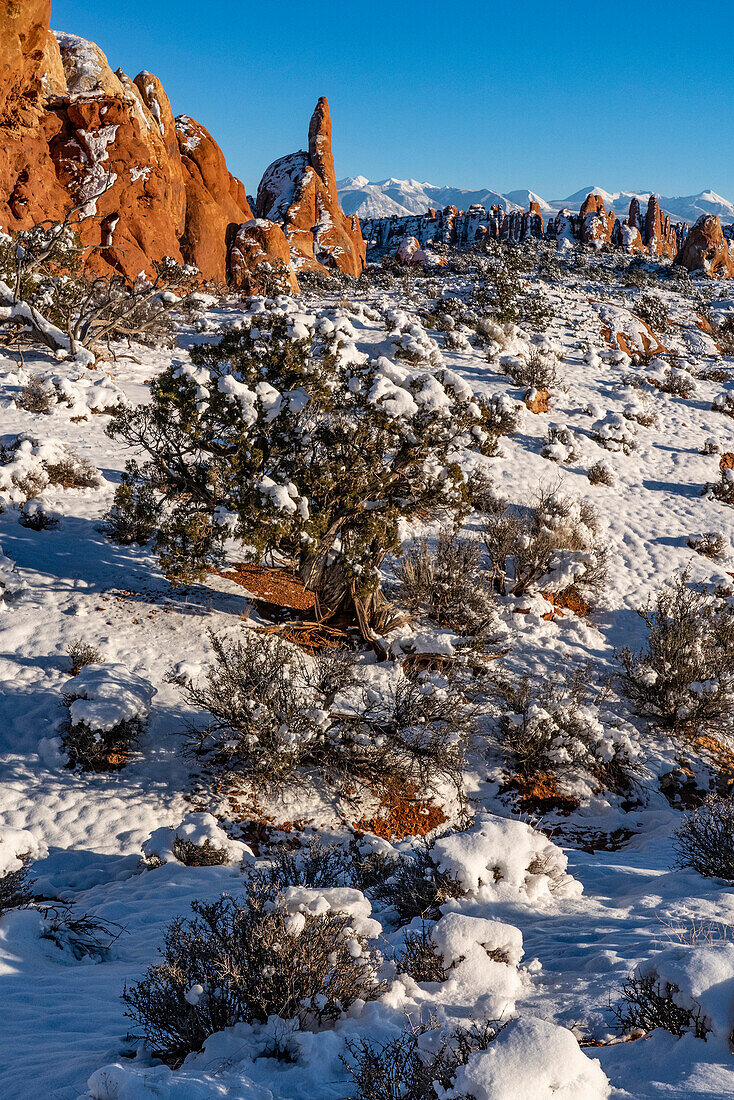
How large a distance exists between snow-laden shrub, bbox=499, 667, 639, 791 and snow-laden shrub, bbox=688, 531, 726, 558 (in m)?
6.03

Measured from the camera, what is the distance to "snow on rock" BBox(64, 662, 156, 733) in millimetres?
5242

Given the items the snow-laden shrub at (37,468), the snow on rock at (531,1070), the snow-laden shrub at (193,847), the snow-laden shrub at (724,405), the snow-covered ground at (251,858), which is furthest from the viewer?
the snow-laden shrub at (724,405)

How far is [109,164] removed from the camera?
71.4 feet

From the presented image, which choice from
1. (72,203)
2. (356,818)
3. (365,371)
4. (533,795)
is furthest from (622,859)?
(72,203)

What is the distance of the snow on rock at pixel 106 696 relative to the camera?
17.2ft

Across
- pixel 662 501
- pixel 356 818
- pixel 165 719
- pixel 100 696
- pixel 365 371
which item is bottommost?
pixel 356 818

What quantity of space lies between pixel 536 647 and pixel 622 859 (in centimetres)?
347

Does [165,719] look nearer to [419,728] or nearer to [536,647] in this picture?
[419,728]

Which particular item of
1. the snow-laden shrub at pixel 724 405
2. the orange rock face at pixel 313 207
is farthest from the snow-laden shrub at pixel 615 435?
the orange rock face at pixel 313 207

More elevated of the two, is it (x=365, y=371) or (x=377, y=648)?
(x=365, y=371)

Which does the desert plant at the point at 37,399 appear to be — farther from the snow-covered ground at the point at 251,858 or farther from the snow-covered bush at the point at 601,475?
the snow-covered bush at the point at 601,475

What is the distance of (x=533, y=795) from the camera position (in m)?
5.87

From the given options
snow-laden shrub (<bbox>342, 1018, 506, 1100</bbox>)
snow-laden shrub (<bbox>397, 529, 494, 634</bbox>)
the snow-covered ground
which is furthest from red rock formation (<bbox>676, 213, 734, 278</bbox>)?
snow-laden shrub (<bbox>342, 1018, 506, 1100</bbox>)

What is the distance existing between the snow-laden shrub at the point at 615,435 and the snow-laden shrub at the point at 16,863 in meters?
14.3
